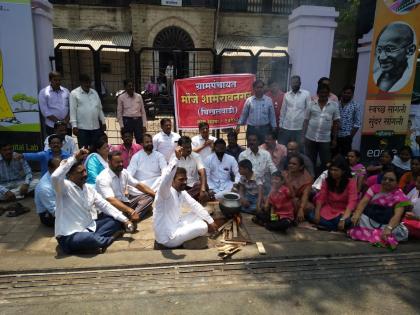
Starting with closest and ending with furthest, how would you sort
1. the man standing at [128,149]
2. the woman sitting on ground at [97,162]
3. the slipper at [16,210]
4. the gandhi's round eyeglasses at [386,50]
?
the slipper at [16,210], the woman sitting on ground at [97,162], the man standing at [128,149], the gandhi's round eyeglasses at [386,50]

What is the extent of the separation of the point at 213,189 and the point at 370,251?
258 centimetres

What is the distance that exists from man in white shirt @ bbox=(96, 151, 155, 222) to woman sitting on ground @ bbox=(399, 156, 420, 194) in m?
3.71

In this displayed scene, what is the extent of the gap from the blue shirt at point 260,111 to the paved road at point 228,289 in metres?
2.94

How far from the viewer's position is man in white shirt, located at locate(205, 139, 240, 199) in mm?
5832

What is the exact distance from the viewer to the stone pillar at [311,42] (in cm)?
631

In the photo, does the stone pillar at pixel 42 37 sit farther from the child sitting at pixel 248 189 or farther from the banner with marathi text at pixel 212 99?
the child sitting at pixel 248 189

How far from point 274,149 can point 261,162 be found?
55 centimetres

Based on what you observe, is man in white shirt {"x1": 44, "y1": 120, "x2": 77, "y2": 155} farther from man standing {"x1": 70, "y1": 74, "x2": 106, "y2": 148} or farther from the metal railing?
the metal railing

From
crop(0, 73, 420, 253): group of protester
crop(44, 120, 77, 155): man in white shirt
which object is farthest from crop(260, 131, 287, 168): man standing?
crop(44, 120, 77, 155): man in white shirt

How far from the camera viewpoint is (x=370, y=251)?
164 inches

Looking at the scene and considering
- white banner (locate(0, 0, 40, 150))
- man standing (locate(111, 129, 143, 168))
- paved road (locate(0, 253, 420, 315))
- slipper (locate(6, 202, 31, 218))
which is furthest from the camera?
man standing (locate(111, 129, 143, 168))

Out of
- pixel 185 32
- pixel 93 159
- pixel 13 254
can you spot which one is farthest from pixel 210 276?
pixel 185 32

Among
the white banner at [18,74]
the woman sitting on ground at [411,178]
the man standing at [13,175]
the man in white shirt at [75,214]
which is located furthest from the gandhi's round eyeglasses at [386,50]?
the man standing at [13,175]

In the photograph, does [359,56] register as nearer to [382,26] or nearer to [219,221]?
[382,26]
